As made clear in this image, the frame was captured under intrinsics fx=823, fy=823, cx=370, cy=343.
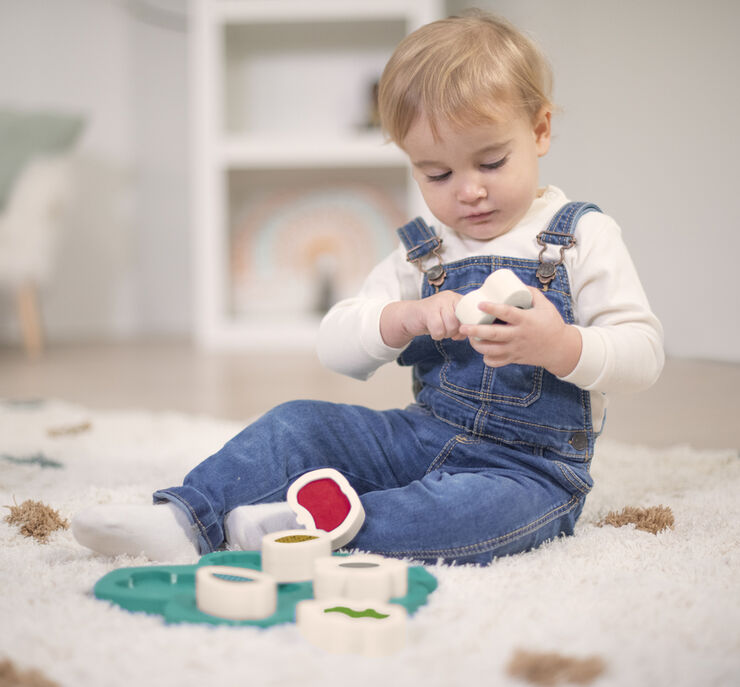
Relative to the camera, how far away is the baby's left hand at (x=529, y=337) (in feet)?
2.01

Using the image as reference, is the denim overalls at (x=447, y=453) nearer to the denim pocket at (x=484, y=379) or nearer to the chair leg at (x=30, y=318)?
the denim pocket at (x=484, y=379)

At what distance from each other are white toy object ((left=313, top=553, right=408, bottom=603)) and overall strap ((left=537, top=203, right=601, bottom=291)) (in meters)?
0.31

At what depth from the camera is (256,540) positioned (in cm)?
65

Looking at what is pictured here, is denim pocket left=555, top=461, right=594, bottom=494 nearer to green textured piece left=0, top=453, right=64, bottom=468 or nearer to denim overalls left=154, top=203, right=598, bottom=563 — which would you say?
denim overalls left=154, top=203, right=598, bottom=563

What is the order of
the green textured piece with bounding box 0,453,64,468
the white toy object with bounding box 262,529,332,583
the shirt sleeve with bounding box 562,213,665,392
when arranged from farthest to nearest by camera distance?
the green textured piece with bounding box 0,453,64,468
the shirt sleeve with bounding box 562,213,665,392
the white toy object with bounding box 262,529,332,583

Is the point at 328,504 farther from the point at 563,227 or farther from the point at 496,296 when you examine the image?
the point at 563,227

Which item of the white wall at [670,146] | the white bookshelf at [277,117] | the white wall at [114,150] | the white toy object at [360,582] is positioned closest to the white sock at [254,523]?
the white toy object at [360,582]

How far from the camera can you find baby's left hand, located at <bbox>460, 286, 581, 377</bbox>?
61 centimetres

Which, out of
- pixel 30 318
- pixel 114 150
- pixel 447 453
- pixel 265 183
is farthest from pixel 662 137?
pixel 114 150

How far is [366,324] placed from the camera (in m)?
0.76

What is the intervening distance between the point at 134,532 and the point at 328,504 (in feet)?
0.49

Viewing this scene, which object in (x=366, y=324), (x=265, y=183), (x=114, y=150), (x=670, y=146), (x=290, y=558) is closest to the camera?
(x=290, y=558)

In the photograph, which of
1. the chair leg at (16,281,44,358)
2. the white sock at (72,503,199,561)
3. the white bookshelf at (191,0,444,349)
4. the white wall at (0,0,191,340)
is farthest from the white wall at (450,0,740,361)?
the white wall at (0,0,191,340)

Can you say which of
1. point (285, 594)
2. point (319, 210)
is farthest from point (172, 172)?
point (285, 594)
